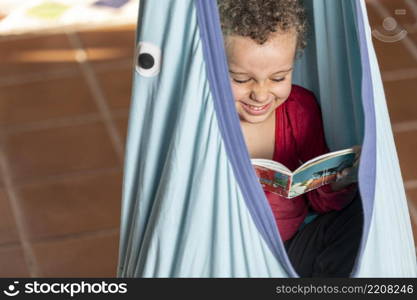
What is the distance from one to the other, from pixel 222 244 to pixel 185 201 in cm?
8

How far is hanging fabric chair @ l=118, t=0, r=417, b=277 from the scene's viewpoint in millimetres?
1297

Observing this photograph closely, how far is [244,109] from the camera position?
1588 millimetres

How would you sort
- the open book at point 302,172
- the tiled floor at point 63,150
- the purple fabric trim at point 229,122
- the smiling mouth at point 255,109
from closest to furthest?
the purple fabric trim at point 229,122 < the open book at point 302,172 < the smiling mouth at point 255,109 < the tiled floor at point 63,150

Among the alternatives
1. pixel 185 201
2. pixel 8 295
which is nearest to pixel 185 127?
pixel 185 201

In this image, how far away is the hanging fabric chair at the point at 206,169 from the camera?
1.30 metres

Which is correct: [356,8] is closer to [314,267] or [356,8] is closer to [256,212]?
[256,212]

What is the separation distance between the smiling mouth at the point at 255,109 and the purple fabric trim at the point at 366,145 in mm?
247

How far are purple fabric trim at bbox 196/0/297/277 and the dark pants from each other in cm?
26

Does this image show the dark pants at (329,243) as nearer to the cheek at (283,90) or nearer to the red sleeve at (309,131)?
the red sleeve at (309,131)

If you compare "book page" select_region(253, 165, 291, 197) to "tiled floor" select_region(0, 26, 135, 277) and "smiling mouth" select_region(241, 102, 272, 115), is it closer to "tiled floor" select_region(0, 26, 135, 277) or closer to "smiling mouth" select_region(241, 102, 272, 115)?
"smiling mouth" select_region(241, 102, 272, 115)

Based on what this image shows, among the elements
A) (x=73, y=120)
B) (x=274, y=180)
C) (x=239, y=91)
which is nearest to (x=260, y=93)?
(x=239, y=91)

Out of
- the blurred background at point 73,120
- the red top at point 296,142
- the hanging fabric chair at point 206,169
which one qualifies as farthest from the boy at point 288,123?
the blurred background at point 73,120

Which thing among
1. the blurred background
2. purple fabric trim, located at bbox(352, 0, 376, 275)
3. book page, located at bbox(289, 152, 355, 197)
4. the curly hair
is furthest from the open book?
the blurred background

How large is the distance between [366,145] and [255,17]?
0.92ft
